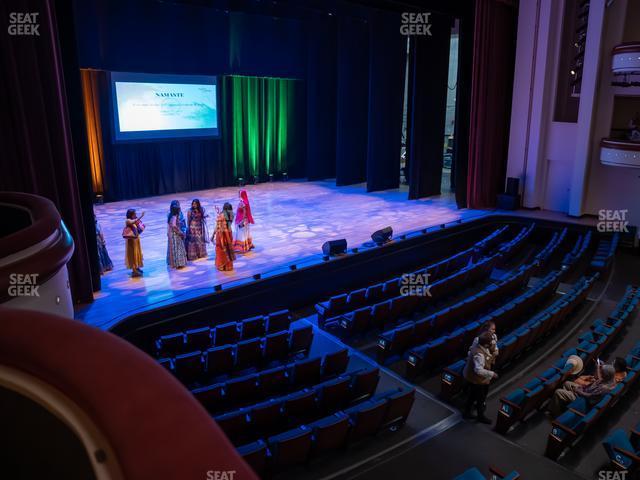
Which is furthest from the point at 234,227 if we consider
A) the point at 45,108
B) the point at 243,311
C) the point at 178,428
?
the point at 178,428

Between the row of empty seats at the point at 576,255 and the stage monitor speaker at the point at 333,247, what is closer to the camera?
the stage monitor speaker at the point at 333,247

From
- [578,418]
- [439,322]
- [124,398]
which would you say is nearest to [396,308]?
[439,322]

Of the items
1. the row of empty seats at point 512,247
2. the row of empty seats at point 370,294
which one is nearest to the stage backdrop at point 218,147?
the row of empty seats at point 370,294

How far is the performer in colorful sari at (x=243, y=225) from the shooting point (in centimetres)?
1010

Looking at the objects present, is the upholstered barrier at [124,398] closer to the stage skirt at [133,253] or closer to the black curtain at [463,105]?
the stage skirt at [133,253]

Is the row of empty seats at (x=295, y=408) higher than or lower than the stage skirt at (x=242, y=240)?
lower

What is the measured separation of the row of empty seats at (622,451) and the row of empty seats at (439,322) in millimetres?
2764

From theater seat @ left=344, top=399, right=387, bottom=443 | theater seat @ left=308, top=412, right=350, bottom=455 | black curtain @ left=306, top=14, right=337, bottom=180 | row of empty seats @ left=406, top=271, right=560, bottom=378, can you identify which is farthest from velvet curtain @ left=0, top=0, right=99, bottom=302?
black curtain @ left=306, top=14, right=337, bottom=180

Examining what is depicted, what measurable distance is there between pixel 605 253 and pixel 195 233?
8.70 metres

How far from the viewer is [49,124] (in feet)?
23.9

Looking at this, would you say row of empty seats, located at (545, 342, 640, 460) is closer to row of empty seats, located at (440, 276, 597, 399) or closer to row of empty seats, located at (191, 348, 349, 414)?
row of empty seats, located at (440, 276, 597, 399)

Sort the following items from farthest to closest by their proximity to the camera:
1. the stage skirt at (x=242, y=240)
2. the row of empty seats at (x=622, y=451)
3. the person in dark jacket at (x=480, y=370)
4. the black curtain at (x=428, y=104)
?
the black curtain at (x=428, y=104), the stage skirt at (x=242, y=240), the person in dark jacket at (x=480, y=370), the row of empty seats at (x=622, y=451)

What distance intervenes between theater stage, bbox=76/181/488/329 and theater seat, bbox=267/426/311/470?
328 cm

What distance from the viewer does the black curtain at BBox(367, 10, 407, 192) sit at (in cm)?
1609
